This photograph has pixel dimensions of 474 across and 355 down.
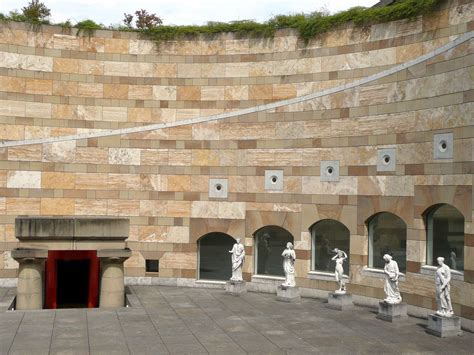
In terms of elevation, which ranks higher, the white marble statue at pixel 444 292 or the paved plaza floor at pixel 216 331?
the white marble statue at pixel 444 292

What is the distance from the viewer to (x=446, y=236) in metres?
19.5

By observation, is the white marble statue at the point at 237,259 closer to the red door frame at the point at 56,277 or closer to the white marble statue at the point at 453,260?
the red door frame at the point at 56,277

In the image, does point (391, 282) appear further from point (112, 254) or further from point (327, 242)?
point (112, 254)

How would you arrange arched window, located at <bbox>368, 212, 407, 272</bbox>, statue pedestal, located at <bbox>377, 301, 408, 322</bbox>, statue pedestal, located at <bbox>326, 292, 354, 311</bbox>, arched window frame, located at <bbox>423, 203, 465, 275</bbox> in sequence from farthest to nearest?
arched window, located at <bbox>368, 212, 407, 272</bbox>, statue pedestal, located at <bbox>326, 292, 354, 311</bbox>, arched window frame, located at <bbox>423, 203, 465, 275</bbox>, statue pedestal, located at <bbox>377, 301, 408, 322</bbox>

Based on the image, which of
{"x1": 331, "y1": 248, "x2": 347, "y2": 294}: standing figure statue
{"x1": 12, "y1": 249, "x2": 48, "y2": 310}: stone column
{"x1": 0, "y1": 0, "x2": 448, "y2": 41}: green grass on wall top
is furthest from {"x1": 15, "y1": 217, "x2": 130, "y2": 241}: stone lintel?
{"x1": 0, "y1": 0, "x2": 448, "y2": 41}: green grass on wall top

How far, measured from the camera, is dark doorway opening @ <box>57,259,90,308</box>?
2339 cm

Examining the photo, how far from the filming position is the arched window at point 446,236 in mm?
18938

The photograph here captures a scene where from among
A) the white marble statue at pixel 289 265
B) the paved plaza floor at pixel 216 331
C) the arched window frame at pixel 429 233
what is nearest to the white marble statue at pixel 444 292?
the paved plaza floor at pixel 216 331

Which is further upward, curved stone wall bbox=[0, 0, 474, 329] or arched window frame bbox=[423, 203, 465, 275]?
curved stone wall bbox=[0, 0, 474, 329]

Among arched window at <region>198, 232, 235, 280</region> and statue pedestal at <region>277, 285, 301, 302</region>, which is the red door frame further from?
statue pedestal at <region>277, 285, 301, 302</region>

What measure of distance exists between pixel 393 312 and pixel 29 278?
11.3 meters

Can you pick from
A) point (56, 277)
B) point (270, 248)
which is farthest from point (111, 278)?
point (270, 248)

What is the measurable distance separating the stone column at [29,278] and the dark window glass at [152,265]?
6407 millimetres

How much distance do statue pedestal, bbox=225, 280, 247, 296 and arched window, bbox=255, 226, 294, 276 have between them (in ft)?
4.94
